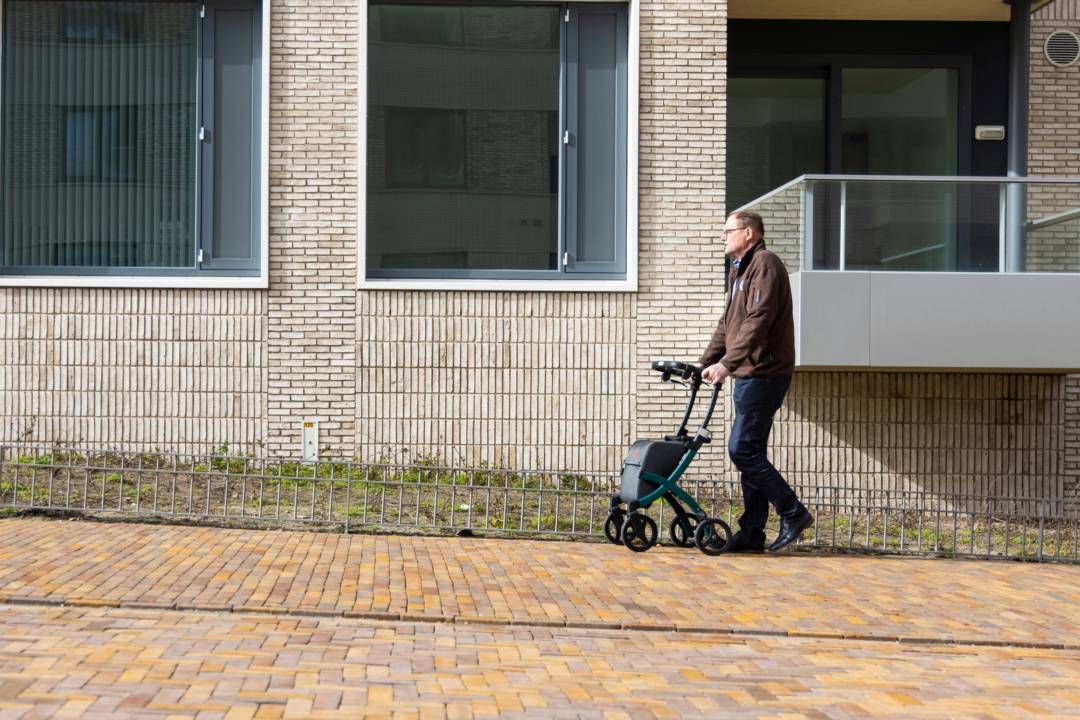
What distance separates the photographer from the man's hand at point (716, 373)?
323 inches

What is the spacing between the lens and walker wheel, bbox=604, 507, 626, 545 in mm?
8289

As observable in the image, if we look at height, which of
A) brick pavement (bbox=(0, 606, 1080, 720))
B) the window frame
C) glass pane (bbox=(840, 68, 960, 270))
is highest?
glass pane (bbox=(840, 68, 960, 270))

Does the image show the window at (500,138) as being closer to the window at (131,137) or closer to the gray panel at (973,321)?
the window at (131,137)

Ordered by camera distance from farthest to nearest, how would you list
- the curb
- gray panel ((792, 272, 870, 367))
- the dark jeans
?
gray panel ((792, 272, 870, 367)) < the dark jeans < the curb

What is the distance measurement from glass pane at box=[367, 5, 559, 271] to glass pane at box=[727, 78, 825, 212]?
2.88m

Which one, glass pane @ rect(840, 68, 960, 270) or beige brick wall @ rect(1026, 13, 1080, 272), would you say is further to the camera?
glass pane @ rect(840, 68, 960, 270)

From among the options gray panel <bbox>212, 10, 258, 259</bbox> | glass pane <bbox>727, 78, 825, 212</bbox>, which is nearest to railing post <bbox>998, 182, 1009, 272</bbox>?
glass pane <bbox>727, 78, 825, 212</bbox>

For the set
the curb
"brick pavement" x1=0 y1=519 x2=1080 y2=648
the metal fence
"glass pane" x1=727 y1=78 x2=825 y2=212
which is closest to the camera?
the curb

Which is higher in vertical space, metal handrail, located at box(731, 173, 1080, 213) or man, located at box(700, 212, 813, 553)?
metal handrail, located at box(731, 173, 1080, 213)

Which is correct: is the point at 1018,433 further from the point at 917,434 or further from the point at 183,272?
the point at 183,272

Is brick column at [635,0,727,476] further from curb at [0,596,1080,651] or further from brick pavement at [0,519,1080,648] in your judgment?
curb at [0,596,1080,651]

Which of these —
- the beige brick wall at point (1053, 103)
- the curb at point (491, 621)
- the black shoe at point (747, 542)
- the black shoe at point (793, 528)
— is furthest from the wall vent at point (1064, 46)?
the curb at point (491, 621)

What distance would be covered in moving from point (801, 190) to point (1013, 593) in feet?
13.9

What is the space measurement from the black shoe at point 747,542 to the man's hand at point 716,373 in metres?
0.95
